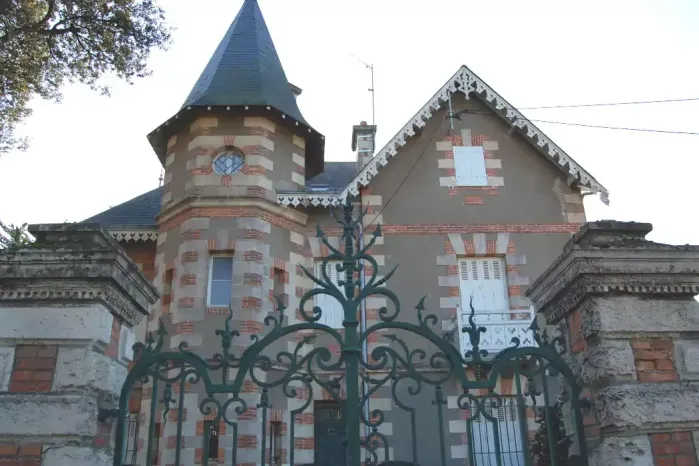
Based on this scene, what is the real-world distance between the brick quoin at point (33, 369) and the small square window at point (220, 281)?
7359 mm

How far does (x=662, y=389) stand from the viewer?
11.3 feet

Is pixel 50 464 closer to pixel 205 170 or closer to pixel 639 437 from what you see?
pixel 639 437

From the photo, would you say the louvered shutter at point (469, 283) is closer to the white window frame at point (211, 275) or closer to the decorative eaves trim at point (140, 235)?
the white window frame at point (211, 275)

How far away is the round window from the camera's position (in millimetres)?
11919

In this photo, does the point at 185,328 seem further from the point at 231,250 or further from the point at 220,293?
the point at 231,250

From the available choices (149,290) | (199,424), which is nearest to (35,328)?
(149,290)

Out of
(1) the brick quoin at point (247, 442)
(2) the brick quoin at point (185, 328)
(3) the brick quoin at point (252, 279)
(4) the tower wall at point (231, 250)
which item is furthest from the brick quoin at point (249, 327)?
(1) the brick quoin at point (247, 442)

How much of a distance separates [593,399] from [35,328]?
3299mm

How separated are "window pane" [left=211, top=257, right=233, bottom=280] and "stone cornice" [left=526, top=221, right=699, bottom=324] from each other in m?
8.15

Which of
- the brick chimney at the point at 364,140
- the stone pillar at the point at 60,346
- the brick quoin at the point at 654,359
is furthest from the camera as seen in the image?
the brick chimney at the point at 364,140

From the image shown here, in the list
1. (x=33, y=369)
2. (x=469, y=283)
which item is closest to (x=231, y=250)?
(x=469, y=283)

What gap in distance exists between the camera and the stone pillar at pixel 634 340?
11.1ft

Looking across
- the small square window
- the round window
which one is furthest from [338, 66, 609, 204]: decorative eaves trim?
the small square window

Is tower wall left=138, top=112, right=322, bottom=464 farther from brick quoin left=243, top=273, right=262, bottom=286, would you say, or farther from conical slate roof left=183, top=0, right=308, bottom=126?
conical slate roof left=183, top=0, right=308, bottom=126
